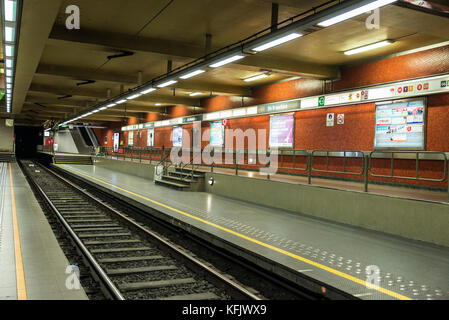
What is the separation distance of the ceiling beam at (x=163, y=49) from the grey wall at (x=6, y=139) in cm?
3685

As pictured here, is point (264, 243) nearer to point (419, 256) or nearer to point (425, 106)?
point (419, 256)

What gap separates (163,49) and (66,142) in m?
42.2

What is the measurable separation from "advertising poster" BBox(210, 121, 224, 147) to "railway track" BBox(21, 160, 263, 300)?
8878 millimetres

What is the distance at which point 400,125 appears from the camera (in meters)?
10.2

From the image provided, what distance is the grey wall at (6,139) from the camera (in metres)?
40.7

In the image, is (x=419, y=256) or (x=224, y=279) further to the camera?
(x=419, y=256)

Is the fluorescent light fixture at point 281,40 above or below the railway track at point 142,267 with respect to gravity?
above

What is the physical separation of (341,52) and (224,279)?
8126 millimetres

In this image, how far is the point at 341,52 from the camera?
1085 cm

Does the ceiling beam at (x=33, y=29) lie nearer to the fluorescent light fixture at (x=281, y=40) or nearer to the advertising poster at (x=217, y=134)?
the fluorescent light fixture at (x=281, y=40)

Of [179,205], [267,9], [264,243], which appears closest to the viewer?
[264,243]

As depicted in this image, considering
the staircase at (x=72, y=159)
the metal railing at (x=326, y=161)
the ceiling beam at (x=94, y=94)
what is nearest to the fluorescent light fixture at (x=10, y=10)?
the metal railing at (x=326, y=161)
